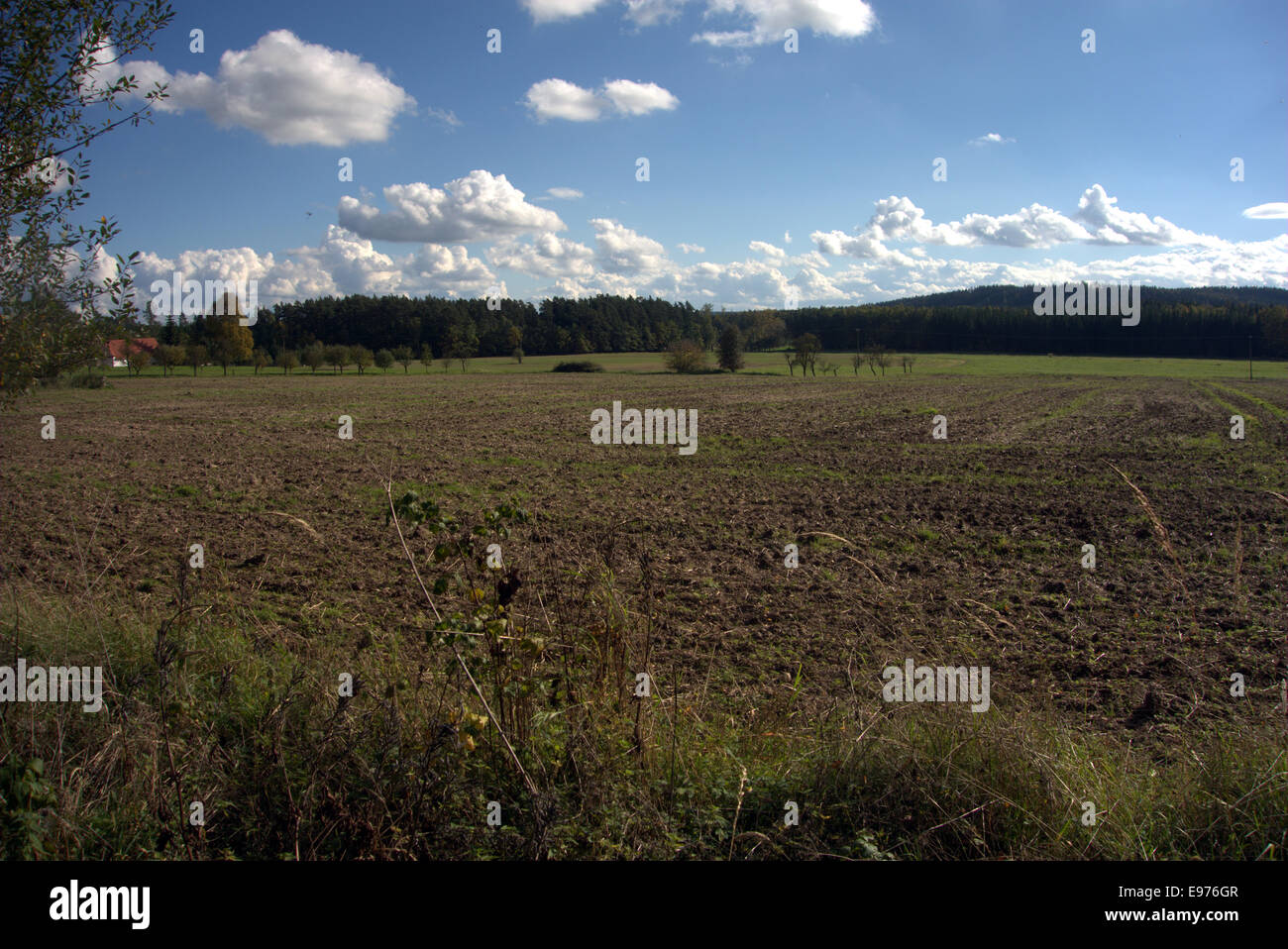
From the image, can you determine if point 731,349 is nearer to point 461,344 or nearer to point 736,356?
point 736,356

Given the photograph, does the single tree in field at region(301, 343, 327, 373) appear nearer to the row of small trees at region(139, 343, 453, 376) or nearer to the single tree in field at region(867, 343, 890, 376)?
the row of small trees at region(139, 343, 453, 376)

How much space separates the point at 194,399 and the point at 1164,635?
46936mm

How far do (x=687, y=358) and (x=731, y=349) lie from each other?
518cm

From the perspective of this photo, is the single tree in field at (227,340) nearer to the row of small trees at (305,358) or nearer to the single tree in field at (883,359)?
the row of small trees at (305,358)

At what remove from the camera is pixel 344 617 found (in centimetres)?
757

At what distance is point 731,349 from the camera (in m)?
80.1

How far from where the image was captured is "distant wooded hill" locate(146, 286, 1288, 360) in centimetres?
9450

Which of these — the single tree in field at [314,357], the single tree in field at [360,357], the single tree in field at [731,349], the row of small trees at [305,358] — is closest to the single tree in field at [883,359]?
the single tree in field at [731,349]

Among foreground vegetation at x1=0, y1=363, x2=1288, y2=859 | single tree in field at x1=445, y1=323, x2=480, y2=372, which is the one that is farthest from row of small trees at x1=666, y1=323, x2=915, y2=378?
foreground vegetation at x1=0, y1=363, x2=1288, y2=859

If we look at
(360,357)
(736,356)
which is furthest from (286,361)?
(736,356)

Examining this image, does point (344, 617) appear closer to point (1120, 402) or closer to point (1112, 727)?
point (1112, 727)

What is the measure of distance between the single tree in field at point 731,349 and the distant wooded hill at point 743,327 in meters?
9.23

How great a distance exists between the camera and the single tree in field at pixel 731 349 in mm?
79875

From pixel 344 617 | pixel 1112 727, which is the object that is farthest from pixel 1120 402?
pixel 344 617
